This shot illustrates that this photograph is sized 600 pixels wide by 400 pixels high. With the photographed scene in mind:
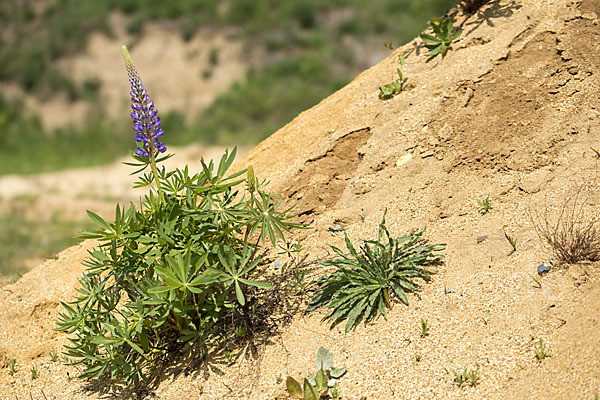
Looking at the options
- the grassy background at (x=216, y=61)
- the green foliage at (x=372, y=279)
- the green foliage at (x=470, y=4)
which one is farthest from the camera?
the grassy background at (x=216, y=61)

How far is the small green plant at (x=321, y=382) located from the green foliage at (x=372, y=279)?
0.26m

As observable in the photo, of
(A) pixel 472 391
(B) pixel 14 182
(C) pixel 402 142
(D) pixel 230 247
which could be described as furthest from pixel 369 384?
(B) pixel 14 182

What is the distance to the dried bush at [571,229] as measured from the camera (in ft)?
9.78

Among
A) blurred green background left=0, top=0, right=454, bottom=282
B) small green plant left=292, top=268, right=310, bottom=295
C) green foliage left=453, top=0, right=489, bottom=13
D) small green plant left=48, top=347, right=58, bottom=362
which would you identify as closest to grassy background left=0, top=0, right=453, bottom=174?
blurred green background left=0, top=0, right=454, bottom=282

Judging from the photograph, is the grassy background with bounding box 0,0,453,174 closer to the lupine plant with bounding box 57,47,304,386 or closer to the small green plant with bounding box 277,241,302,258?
the small green plant with bounding box 277,241,302,258

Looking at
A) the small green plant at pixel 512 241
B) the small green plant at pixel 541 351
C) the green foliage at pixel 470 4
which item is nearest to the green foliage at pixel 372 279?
the small green plant at pixel 512 241

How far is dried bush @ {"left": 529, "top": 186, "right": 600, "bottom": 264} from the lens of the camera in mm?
2980

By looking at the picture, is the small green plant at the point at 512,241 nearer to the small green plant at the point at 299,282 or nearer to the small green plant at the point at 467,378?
the small green plant at the point at 467,378

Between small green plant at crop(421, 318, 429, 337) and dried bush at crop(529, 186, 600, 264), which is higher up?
dried bush at crop(529, 186, 600, 264)

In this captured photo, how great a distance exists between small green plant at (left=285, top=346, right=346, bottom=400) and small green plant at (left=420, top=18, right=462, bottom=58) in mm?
2936

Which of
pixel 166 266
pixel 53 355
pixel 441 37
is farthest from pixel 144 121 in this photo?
pixel 441 37

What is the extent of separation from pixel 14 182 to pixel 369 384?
10.8 metres

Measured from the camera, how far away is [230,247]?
320 centimetres

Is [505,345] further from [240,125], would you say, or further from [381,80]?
[240,125]
